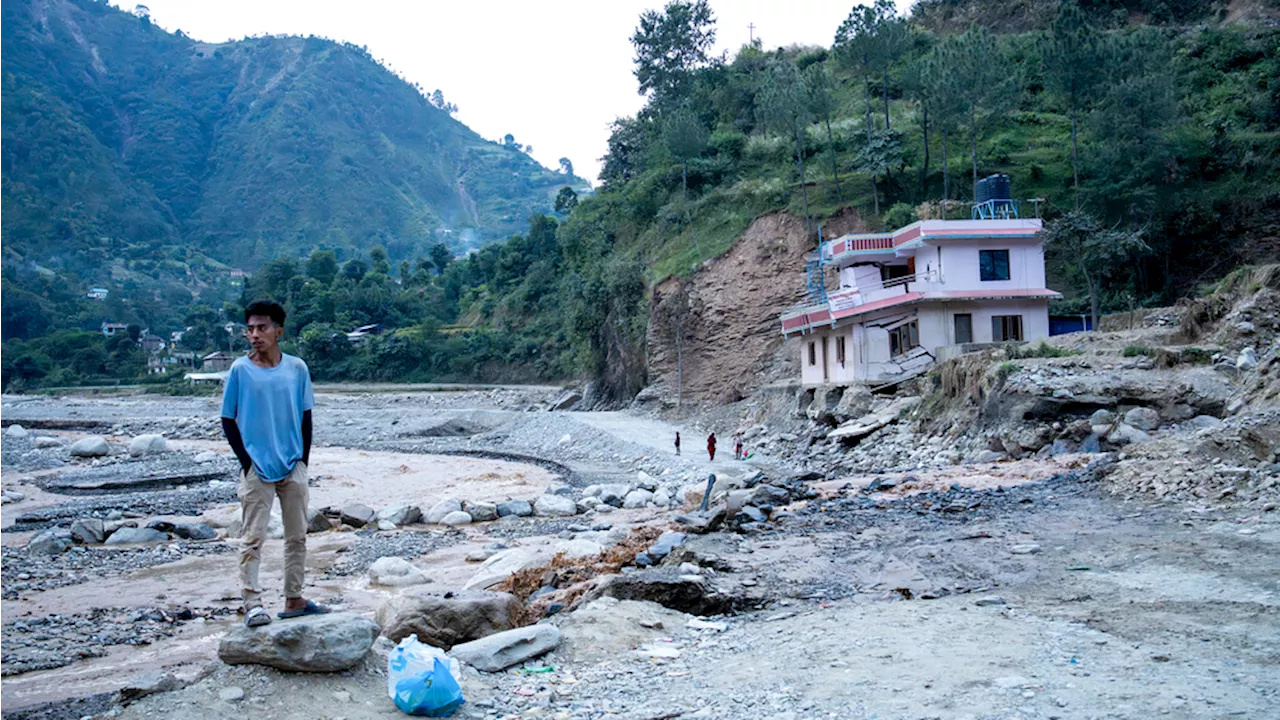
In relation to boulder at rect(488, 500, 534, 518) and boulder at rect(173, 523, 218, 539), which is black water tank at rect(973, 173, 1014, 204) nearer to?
boulder at rect(488, 500, 534, 518)

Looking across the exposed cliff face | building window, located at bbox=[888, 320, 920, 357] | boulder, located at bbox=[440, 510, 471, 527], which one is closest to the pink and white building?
building window, located at bbox=[888, 320, 920, 357]

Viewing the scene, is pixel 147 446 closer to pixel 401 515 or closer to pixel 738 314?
pixel 401 515

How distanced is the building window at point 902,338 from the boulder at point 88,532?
23.1m

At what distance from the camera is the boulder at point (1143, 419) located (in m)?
17.0

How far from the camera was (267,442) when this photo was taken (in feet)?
19.2

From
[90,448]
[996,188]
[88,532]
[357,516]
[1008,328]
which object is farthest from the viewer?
[90,448]

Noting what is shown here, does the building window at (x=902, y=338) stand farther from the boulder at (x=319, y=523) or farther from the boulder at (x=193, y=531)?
the boulder at (x=193, y=531)

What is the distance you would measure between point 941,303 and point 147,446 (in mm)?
31166

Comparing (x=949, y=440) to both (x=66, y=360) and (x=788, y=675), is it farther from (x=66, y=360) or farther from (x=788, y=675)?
(x=66, y=360)

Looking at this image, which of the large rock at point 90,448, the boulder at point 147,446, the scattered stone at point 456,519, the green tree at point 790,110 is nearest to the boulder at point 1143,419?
the scattered stone at point 456,519

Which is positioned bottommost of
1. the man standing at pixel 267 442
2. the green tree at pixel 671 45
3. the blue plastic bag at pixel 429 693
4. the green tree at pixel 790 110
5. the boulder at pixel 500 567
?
the boulder at pixel 500 567

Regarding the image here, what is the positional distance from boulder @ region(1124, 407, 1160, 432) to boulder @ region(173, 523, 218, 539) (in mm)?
17309

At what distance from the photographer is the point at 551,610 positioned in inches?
335

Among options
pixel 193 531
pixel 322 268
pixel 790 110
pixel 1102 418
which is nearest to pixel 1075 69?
pixel 790 110
